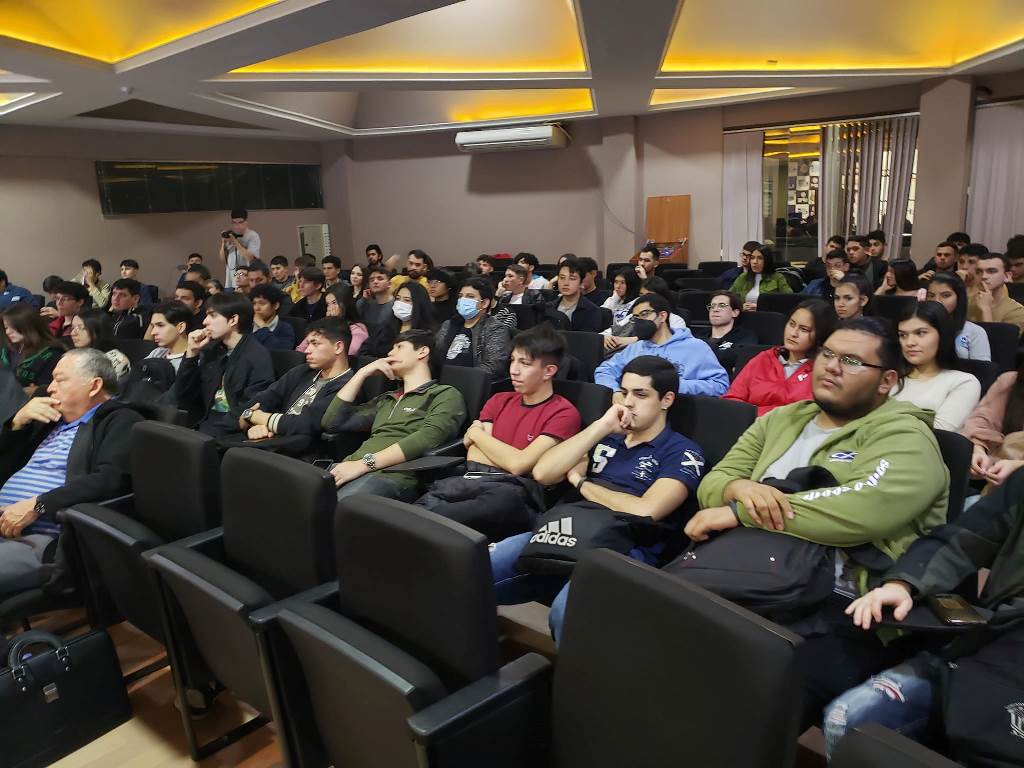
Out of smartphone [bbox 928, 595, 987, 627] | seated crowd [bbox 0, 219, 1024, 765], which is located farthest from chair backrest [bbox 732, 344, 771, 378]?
smartphone [bbox 928, 595, 987, 627]

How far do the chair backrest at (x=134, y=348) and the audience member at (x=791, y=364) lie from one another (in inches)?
144

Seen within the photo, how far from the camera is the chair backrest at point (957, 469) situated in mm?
1775

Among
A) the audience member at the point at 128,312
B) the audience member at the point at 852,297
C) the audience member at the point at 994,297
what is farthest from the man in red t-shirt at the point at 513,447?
the audience member at the point at 128,312

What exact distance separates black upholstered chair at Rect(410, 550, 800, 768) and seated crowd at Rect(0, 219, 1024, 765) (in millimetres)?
250

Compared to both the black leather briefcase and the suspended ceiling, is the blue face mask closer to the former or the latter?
the suspended ceiling

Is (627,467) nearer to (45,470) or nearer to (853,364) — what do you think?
(853,364)

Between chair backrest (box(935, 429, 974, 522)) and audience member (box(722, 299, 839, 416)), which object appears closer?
chair backrest (box(935, 429, 974, 522))

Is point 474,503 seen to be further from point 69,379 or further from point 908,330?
point 908,330

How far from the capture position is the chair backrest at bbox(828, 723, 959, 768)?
0.86 m

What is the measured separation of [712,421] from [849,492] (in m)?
0.84

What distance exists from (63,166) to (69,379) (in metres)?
8.10

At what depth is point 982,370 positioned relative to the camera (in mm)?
2988

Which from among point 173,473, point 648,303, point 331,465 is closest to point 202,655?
point 173,473

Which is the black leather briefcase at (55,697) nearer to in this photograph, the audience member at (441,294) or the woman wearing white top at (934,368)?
the woman wearing white top at (934,368)
